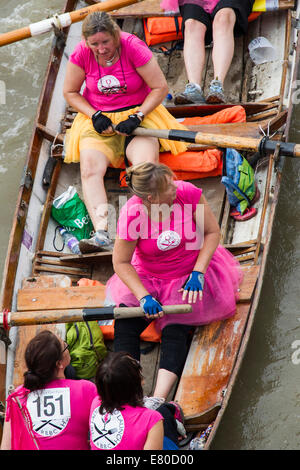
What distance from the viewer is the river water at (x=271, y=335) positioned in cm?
505

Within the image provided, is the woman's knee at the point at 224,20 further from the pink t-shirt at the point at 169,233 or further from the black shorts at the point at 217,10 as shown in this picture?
the pink t-shirt at the point at 169,233

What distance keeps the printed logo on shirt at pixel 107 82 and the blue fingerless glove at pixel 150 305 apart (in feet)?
6.38

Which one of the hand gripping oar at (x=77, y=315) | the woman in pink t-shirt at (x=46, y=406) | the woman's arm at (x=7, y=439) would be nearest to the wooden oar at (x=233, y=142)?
the hand gripping oar at (x=77, y=315)

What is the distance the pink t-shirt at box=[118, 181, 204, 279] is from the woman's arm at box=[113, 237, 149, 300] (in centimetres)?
7

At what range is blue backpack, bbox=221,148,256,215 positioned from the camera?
5402 mm

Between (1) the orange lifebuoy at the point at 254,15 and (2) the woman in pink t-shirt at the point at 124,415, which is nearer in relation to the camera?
(2) the woman in pink t-shirt at the point at 124,415

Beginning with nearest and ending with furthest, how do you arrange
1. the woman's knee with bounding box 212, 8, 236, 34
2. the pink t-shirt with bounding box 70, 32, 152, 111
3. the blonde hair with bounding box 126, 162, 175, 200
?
1. the blonde hair with bounding box 126, 162, 175, 200
2. the pink t-shirt with bounding box 70, 32, 152, 111
3. the woman's knee with bounding box 212, 8, 236, 34

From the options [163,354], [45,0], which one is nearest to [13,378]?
[163,354]

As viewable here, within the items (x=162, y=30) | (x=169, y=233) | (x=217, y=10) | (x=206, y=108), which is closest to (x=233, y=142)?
(x=206, y=108)

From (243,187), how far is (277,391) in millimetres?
1595

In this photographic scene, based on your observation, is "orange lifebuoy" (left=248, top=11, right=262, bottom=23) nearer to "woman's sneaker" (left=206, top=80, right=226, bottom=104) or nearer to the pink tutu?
"woman's sneaker" (left=206, top=80, right=226, bottom=104)

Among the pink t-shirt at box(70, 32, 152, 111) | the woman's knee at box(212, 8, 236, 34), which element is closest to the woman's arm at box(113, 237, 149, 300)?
the pink t-shirt at box(70, 32, 152, 111)

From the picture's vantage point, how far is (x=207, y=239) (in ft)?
14.7
